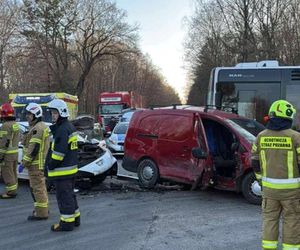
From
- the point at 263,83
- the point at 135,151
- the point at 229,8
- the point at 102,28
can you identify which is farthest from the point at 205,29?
the point at 135,151

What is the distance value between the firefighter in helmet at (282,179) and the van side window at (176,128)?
177 inches

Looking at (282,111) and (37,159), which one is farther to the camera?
(37,159)

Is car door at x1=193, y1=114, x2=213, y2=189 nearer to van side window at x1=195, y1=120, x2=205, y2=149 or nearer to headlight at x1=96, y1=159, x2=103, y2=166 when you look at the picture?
van side window at x1=195, y1=120, x2=205, y2=149

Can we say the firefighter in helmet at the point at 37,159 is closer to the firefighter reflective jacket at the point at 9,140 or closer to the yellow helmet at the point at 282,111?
the firefighter reflective jacket at the point at 9,140

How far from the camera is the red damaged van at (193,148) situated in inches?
360

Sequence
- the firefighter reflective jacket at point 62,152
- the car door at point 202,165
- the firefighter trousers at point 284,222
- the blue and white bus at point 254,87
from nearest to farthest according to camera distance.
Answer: the firefighter trousers at point 284,222 < the firefighter reflective jacket at point 62,152 < the car door at point 202,165 < the blue and white bus at point 254,87

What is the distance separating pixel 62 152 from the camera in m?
7.02

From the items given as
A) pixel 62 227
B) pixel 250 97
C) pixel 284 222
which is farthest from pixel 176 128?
pixel 284 222

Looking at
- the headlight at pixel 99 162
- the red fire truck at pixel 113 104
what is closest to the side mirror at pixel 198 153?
the headlight at pixel 99 162

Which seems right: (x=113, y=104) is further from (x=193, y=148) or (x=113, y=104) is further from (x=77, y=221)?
(x=77, y=221)

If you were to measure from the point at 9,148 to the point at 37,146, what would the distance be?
2.20 meters

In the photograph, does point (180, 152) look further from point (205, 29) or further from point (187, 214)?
point (205, 29)

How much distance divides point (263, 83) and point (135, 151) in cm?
494

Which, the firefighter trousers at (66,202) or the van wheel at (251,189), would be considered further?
the van wheel at (251,189)
